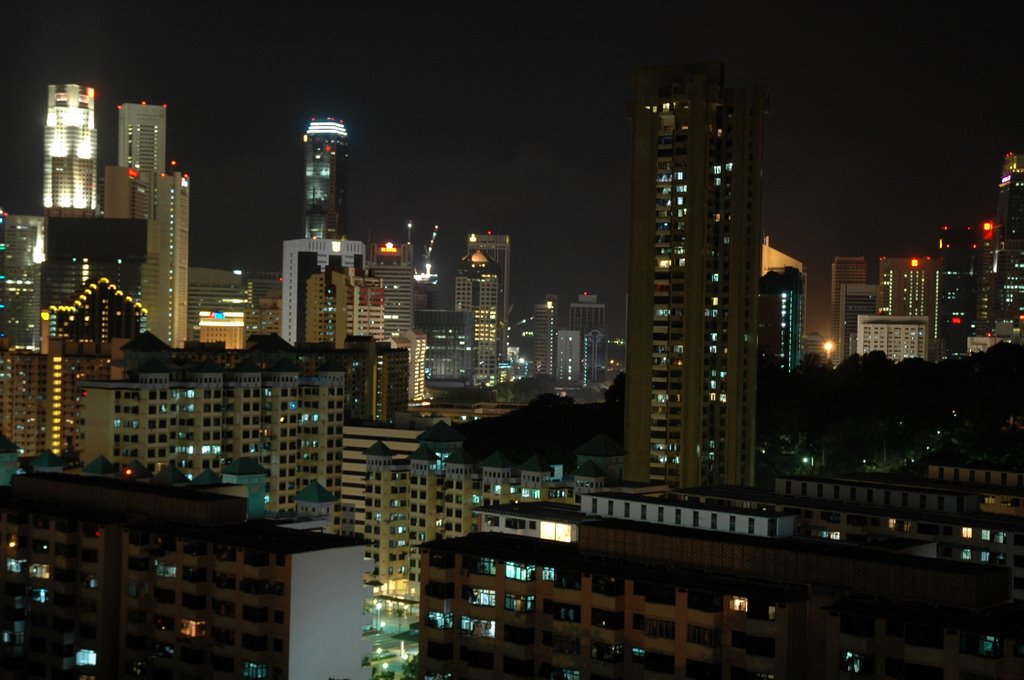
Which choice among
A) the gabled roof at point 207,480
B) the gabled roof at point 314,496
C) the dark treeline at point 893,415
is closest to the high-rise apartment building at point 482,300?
the dark treeline at point 893,415

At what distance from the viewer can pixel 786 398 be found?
2970cm

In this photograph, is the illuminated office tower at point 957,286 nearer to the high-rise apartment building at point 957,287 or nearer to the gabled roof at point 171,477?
the high-rise apartment building at point 957,287

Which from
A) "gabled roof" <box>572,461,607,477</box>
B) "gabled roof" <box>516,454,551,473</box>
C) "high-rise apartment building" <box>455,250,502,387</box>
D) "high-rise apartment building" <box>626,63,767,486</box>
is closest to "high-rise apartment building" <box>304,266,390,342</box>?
"high-rise apartment building" <box>455,250,502,387</box>

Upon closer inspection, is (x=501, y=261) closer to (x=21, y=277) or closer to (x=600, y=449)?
(x=21, y=277)

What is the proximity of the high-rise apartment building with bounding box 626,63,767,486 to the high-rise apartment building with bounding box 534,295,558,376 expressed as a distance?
61872 mm

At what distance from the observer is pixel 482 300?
3546 inches

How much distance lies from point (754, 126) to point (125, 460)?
44.3 feet

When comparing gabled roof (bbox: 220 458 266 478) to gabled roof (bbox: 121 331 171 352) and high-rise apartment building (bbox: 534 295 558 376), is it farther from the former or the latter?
high-rise apartment building (bbox: 534 295 558 376)

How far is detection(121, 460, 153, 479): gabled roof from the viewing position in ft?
72.1

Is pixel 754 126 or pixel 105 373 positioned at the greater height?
pixel 754 126

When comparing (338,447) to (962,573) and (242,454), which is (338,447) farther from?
(962,573)

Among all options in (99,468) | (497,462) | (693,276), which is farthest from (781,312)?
(99,468)

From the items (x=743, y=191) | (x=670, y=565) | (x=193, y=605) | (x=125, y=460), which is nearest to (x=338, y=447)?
(x=125, y=460)

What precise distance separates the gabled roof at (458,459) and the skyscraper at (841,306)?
144ft
